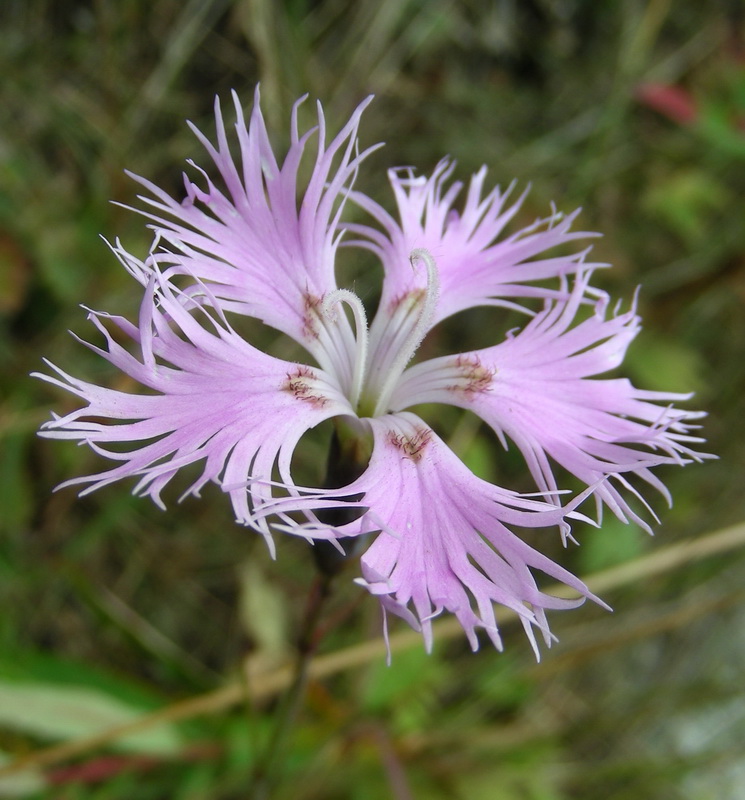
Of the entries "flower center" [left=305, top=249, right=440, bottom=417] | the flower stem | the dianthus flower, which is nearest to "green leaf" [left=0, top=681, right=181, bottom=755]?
the flower stem

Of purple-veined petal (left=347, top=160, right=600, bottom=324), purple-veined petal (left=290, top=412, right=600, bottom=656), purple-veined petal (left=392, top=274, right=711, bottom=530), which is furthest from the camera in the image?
purple-veined petal (left=347, top=160, right=600, bottom=324)

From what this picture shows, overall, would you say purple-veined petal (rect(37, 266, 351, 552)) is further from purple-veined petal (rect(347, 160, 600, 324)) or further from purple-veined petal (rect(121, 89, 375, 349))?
purple-veined petal (rect(347, 160, 600, 324))

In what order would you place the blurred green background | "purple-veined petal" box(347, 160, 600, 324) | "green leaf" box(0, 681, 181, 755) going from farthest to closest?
the blurred green background < "green leaf" box(0, 681, 181, 755) < "purple-veined petal" box(347, 160, 600, 324)

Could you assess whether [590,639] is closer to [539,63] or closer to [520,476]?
[520,476]

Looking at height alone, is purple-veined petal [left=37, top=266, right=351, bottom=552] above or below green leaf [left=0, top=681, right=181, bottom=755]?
above

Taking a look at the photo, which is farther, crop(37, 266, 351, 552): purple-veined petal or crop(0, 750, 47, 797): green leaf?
crop(0, 750, 47, 797): green leaf

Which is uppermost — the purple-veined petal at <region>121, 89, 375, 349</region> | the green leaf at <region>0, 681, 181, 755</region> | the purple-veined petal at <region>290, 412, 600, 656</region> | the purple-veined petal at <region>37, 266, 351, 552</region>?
the purple-veined petal at <region>121, 89, 375, 349</region>

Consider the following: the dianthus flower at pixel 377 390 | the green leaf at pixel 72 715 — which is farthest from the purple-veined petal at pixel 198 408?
the green leaf at pixel 72 715

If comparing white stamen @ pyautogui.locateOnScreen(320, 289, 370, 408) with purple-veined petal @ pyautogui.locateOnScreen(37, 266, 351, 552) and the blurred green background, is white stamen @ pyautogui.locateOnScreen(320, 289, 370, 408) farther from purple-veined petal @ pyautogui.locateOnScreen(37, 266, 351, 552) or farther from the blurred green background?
the blurred green background
